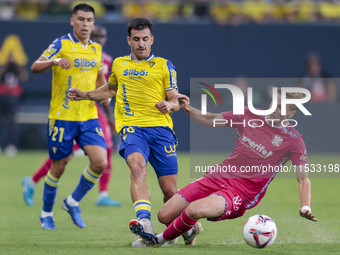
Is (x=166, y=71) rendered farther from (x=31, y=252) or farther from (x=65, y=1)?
(x=65, y=1)

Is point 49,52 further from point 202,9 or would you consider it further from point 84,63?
point 202,9

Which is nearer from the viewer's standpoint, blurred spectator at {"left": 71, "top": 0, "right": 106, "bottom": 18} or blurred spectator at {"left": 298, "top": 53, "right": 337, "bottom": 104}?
blurred spectator at {"left": 298, "top": 53, "right": 337, "bottom": 104}

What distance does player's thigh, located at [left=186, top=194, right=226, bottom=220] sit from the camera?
4.95 metres

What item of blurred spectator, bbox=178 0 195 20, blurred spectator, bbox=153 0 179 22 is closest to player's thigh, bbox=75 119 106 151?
blurred spectator, bbox=153 0 179 22

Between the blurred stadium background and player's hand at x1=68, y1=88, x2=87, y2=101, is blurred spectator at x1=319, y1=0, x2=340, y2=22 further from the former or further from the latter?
player's hand at x1=68, y1=88, x2=87, y2=101

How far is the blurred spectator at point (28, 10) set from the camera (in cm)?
1658

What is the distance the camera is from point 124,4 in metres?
16.5

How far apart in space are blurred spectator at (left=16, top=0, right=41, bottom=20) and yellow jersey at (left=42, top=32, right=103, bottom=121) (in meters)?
10.5

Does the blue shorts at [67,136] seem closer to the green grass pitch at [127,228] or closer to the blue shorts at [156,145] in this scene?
the green grass pitch at [127,228]

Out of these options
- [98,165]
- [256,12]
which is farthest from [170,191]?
[256,12]

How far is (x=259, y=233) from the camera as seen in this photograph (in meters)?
4.94

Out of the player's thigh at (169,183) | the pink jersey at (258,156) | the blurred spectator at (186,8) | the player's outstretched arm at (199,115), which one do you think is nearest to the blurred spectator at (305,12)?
the blurred spectator at (186,8)

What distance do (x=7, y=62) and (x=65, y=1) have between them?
8.43 feet

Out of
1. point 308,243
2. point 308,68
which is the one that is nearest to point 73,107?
point 308,243
